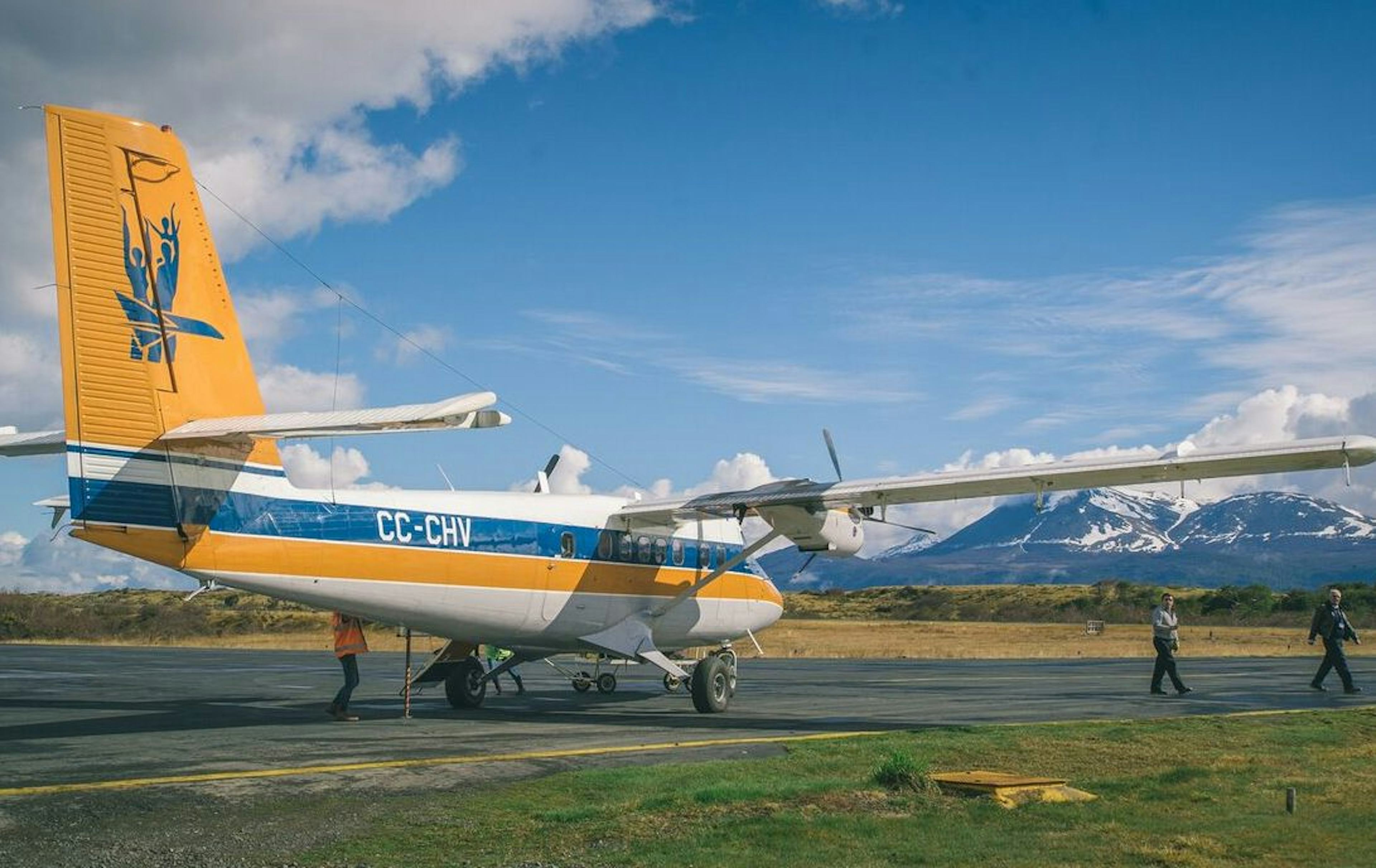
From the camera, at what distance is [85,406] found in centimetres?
1416

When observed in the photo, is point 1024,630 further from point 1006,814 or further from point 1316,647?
point 1006,814

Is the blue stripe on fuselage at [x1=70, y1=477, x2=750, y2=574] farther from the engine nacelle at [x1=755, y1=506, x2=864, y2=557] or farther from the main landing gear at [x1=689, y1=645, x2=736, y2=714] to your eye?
Result: the engine nacelle at [x1=755, y1=506, x2=864, y2=557]

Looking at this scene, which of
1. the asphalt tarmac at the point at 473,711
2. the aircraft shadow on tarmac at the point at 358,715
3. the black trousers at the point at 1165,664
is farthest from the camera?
the black trousers at the point at 1165,664

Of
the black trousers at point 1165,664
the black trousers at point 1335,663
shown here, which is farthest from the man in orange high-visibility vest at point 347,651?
the black trousers at point 1335,663

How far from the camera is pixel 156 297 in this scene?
1492 cm

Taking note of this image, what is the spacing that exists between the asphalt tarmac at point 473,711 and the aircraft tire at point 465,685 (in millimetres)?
516

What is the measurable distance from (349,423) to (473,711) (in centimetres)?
988

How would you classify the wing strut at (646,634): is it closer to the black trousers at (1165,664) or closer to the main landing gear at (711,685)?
the main landing gear at (711,685)

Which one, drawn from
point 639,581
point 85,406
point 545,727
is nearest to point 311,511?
point 85,406

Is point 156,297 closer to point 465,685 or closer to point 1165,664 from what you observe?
point 465,685

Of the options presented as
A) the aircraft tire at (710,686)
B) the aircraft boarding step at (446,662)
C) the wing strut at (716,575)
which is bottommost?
the aircraft tire at (710,686)

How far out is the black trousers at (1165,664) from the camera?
23.7 metres

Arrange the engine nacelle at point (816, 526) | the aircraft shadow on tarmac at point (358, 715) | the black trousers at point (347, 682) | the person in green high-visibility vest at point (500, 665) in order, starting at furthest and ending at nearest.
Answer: the person in green high-visibility vest at point (500, 665), the engine nacelle at point (816, 526), the black trousers at point (347, 682), the aircraft shadow on tarmac at point (358, 715)

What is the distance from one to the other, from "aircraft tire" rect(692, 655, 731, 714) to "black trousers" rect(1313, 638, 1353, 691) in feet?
40.0
